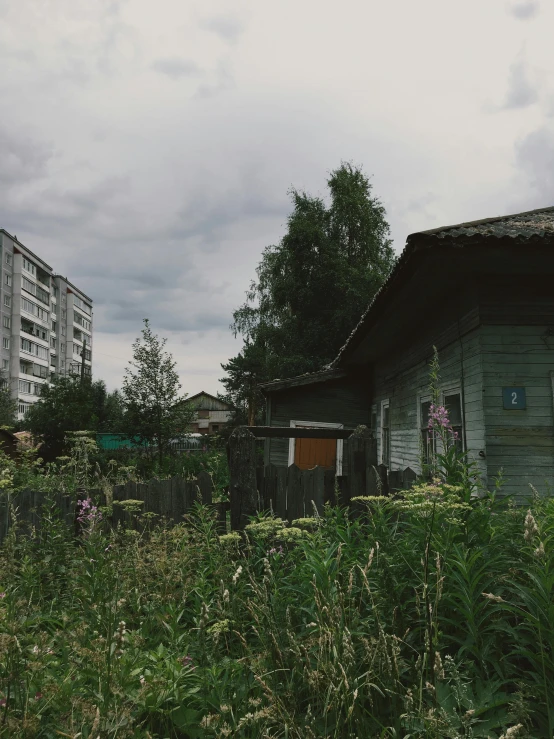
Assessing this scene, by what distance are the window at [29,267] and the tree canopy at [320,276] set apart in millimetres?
48593

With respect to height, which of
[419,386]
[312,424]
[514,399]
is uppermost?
[419,386]

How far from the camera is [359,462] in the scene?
543 centimetres

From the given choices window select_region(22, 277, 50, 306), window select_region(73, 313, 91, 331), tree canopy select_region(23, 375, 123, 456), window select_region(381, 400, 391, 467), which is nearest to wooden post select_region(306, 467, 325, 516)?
window select_region(381, 400, 391, 467)

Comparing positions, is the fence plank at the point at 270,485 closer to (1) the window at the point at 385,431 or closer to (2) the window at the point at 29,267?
(1) the window at the point at 385,431

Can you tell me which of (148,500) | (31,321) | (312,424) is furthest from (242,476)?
(31,321)

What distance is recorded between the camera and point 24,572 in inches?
145

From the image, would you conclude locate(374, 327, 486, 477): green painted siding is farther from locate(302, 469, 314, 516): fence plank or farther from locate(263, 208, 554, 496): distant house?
locate(302, 469, 314, 516): fence plank

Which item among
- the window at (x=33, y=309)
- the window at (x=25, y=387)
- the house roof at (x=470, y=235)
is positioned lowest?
the house roof at (x=470, y=235)

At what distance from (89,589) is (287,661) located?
4.02 ft

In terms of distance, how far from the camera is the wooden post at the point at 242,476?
5398 millimetres

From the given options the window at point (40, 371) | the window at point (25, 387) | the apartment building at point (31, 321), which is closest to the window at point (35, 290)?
the apartment building at point (31, 321)

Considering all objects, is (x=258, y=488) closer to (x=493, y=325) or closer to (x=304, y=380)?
(x=493, y=325)

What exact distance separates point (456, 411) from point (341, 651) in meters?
6.59

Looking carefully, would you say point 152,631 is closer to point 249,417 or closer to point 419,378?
point 419,378
